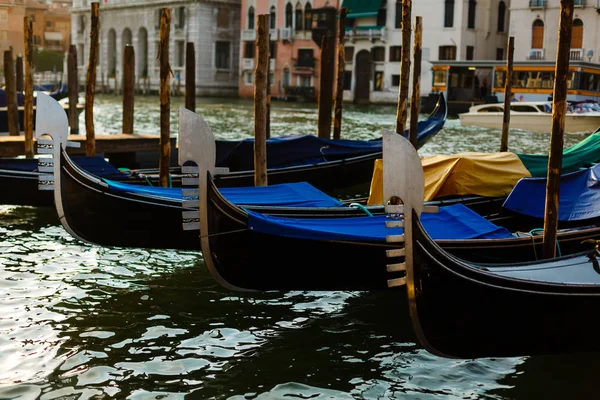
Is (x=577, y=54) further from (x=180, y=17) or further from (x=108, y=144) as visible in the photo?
(x=108, y=144)

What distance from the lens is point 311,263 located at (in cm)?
447

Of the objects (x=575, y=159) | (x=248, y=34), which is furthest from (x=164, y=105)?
(x=248, y=34)

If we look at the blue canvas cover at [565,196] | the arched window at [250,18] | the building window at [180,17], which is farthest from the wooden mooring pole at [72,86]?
the building window at [180,17]

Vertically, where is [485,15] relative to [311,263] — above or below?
above

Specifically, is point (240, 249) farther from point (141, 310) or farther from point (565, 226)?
point (565, 226)

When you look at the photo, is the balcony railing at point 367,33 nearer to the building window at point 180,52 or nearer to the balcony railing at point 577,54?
the balcony railing at point 577,54

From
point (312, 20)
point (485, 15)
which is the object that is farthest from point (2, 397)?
point (312, 20)

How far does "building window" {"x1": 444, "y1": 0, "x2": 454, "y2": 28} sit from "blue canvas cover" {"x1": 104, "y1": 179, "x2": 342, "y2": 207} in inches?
857

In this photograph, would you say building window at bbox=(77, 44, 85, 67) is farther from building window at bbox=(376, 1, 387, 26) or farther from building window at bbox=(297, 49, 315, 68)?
building window at bbox=(376, 1, 387, 26)

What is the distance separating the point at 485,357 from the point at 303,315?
1.23 m

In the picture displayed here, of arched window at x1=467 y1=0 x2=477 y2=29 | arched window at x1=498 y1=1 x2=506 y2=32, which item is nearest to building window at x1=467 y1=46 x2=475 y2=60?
arched window at x1=467 y1=0 x2=477 y2=29

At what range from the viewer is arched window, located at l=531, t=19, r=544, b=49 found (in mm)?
24734

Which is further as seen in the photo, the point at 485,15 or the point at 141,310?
the point at 485,15

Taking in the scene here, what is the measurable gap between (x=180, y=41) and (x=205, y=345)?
3063cm
